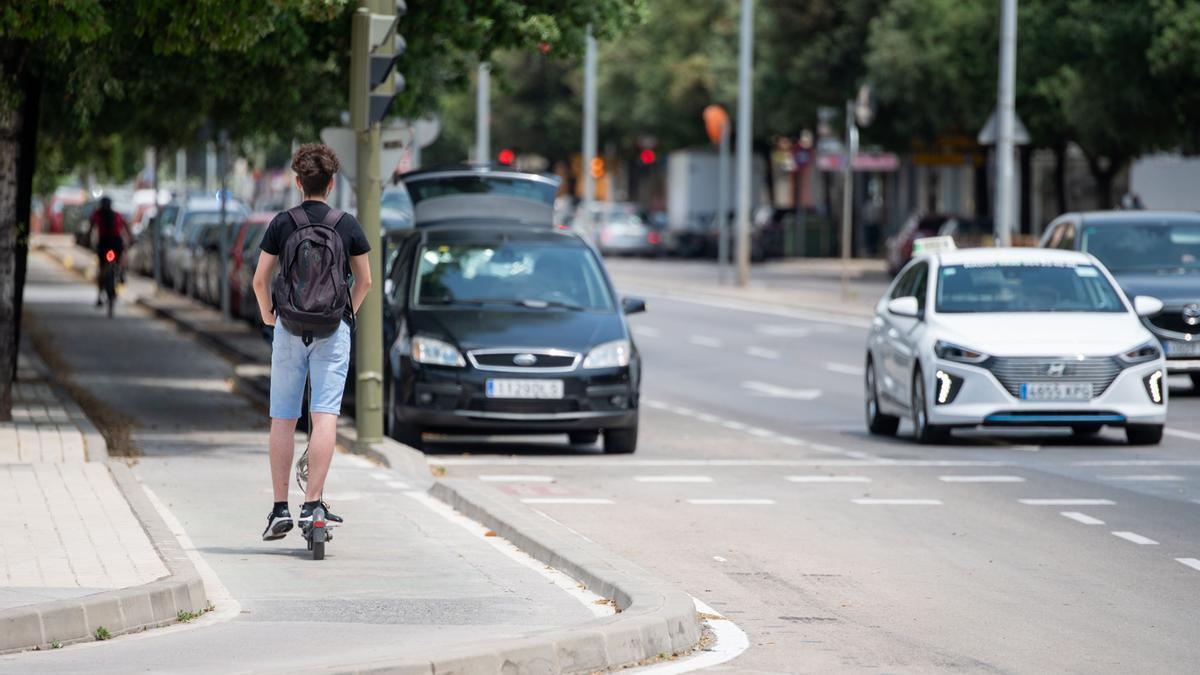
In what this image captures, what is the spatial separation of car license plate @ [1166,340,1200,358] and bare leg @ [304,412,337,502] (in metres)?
13.0

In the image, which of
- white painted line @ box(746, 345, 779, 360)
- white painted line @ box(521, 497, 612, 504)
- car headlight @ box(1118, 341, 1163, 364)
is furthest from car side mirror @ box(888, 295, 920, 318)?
white painted line @ box(746, 345, 779, 360)

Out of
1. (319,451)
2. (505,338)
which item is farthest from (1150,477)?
(319,451)

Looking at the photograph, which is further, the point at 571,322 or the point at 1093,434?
the point at 1093,434

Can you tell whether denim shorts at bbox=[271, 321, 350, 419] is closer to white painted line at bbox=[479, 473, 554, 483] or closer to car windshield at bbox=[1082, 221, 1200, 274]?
white painted line at bbox=[479, 473, 554, 483]

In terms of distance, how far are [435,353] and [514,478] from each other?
175 centimetres

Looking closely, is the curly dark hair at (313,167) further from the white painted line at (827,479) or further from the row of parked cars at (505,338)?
the row of parked cars at (505,338)

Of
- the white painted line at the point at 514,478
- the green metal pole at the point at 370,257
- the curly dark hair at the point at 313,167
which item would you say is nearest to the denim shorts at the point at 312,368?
the curly dark hair at the point at 313,167

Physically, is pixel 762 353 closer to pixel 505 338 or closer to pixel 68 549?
pixel 505 338

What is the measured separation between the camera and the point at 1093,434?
729 inches

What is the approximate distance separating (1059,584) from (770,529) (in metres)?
2.28

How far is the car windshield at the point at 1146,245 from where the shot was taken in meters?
22.9

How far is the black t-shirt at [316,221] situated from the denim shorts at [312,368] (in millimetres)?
148

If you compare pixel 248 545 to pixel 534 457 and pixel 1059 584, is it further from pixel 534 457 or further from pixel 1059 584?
pixel 534 457

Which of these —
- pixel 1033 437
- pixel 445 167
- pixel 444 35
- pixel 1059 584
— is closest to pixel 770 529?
pixel 1059 584
